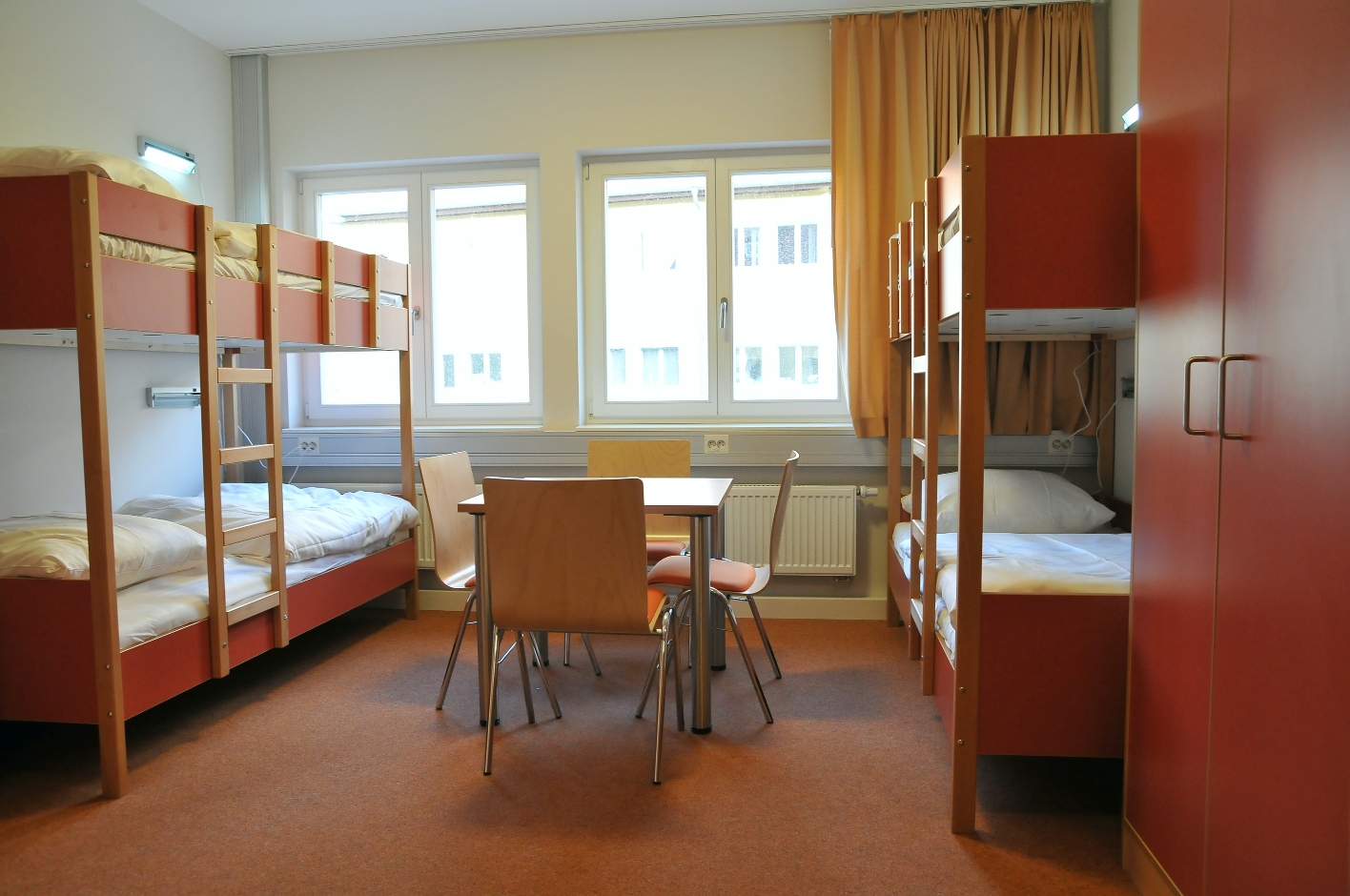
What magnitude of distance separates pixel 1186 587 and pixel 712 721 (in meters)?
1.50

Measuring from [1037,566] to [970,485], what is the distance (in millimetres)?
394

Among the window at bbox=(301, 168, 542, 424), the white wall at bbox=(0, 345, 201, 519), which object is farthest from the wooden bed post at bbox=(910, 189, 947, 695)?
the white wall at bbox=(0, 345, 201, 519)

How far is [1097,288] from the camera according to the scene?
1841 mm

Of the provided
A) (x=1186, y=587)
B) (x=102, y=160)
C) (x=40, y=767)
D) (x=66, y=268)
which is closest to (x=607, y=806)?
(x=1186, y=587)

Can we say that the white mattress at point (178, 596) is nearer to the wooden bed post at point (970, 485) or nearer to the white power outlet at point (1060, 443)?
the wooden bed post at point (970, 485)

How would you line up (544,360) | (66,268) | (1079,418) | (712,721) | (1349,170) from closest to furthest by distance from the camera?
1. (1349,170)
2. (66,268)
3. (712,721)
4. (1079,418)
5. (544,360)

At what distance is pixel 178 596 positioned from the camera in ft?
8.27

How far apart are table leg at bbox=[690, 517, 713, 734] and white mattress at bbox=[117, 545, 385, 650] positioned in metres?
1.44

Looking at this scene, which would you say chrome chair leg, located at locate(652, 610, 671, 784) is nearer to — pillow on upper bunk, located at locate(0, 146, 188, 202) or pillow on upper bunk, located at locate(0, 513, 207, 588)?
pillow on upper bunk, located at locate(0, 513, 207, 588)

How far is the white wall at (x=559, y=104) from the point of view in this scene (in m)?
3.89

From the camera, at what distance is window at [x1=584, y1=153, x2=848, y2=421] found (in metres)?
4.05

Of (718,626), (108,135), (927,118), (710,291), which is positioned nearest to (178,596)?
(718,626)

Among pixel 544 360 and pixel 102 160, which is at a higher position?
pixel 102 160

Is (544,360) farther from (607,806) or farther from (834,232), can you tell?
(607,806)
